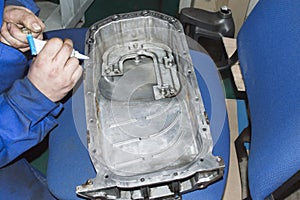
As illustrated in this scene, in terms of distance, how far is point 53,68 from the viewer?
A: 880 mm

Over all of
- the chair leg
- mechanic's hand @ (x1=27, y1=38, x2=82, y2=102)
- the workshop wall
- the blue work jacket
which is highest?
mechanic's hand @ (x1=27, y1=38, x2=82, y2=102)

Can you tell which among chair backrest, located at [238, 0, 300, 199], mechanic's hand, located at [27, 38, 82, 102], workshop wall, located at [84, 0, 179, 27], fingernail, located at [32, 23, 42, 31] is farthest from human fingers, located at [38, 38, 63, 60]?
workshop wall, located at [84, 0, 179, 27]

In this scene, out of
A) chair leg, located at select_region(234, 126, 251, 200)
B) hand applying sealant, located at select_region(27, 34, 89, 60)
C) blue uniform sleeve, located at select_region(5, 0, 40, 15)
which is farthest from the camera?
chair leg, located at select_region(234, 126, 251, 200)

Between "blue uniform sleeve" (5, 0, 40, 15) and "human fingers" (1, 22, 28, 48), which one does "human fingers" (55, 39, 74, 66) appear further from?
"blue uniform sleeve" (5, 0, 40, 15)

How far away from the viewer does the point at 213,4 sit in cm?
179

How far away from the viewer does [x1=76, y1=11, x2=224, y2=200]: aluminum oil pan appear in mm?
891

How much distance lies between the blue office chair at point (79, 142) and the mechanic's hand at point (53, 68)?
0.20m

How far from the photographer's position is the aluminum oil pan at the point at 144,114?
0.89 metres

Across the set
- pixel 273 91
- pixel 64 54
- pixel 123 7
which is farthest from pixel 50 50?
pixel 123 7

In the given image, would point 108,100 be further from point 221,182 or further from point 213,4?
point 213,4

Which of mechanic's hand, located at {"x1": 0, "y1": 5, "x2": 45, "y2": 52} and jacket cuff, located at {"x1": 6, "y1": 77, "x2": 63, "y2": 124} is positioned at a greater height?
mechanic's hand, located at {"x1": 0, "y1": 5, "x2": 45, "y2": 52}

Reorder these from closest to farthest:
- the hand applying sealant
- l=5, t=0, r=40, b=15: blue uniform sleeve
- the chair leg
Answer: the hand applying sealant < l=5, t=0, r=40, b=15: blue uniform sleeve < the chair leg

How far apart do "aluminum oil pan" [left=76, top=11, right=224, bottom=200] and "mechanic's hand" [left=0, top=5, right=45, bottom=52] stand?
0.54ft

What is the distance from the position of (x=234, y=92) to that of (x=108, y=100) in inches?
29.2
